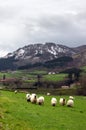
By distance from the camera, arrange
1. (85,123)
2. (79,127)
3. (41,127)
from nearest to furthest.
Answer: (41,127) < (79,127) < (85,123)

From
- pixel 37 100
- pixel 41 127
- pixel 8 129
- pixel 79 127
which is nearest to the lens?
pixel 8 129

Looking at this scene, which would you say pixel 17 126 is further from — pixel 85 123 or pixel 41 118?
pixel 85 123

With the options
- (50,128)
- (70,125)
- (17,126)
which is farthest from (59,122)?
(17,126)

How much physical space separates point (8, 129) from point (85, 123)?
485 inches

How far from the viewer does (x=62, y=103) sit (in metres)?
52.0

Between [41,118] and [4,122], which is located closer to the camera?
[4,122]

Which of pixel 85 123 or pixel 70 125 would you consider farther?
pixel 85 123

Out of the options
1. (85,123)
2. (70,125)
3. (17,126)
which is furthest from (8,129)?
(85,123)

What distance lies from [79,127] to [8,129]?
30.8 feet

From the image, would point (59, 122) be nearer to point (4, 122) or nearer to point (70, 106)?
point (4, 122)

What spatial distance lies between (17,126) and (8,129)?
2.34 metres

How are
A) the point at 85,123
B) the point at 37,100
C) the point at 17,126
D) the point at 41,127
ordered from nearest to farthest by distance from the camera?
1. the point at 17,126
2. the point at 41,127
3. the point at 85,123
4. the point at 37,100

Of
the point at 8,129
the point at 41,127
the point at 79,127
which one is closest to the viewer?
the point at 8,129

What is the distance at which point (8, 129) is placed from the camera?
2206cm
